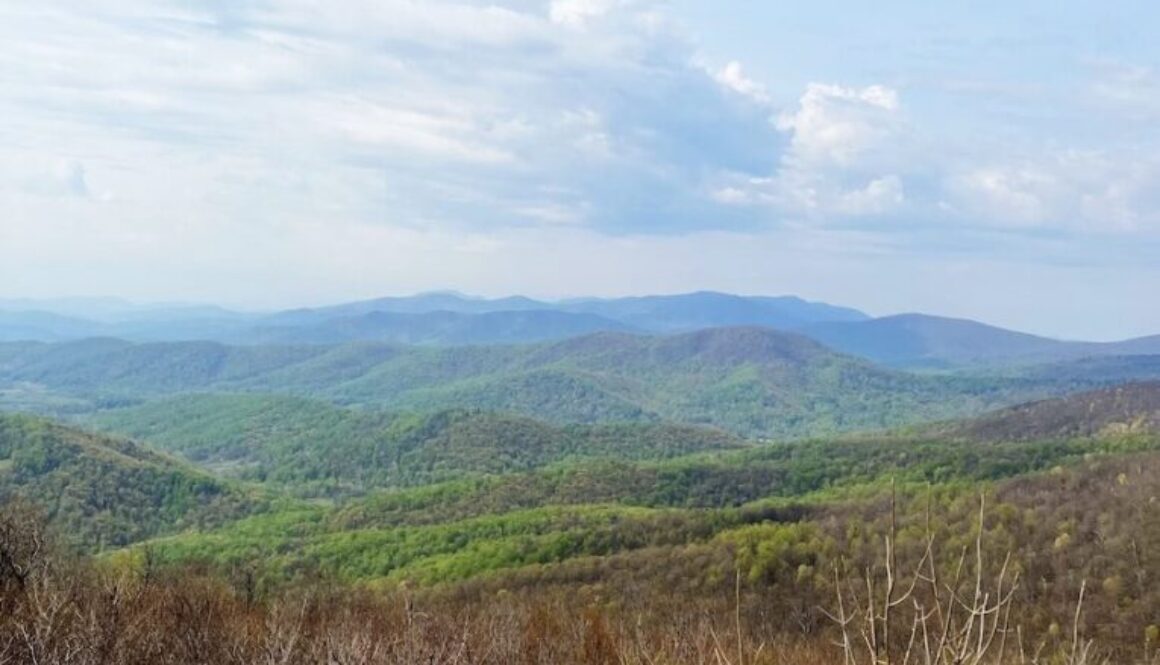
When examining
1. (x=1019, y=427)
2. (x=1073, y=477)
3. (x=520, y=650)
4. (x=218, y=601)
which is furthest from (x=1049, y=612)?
(x=1019, y=427)

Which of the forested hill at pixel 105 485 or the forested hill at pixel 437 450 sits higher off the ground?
the forested hill at pixel 105 485

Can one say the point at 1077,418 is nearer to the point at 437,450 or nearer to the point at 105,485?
the point at 437,450

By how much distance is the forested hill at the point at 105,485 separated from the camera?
320 feet

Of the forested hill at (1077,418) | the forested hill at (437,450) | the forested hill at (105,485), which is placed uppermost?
the forested hill at (1077,418)

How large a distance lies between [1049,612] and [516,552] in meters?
40.2

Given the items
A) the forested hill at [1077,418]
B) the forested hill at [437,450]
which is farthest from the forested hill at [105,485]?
the forested hill at [1077,418]

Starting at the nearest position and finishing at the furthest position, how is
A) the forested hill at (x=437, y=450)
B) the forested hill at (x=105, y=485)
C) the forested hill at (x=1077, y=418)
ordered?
the forested hill at (x=105, y=485) → the forested hill at (x=1077, y=418) → the forested hill at (x=437, y=450)

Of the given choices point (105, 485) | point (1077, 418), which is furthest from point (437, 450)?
point (1077, 418)

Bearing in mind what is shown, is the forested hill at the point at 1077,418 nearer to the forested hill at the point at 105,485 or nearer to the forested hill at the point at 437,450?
the forested hill at the point at 437,450

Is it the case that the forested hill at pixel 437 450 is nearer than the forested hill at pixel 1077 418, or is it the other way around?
the forested hill at pixel 1077 418

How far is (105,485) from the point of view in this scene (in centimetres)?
10612

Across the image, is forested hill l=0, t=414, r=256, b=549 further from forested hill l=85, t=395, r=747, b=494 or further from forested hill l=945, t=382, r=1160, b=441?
forested hill l=945, t=382, r=1160, b=441

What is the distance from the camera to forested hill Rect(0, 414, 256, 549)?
320 ft

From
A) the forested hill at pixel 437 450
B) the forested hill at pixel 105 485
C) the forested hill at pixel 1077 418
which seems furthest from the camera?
the forested hill at pixel 437 450
